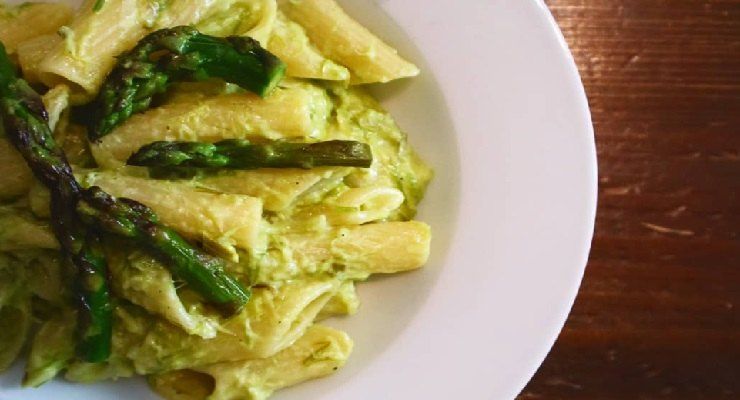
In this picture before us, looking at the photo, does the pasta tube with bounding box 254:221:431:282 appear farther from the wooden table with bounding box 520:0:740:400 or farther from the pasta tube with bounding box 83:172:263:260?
the wooden table with bounding box 520:0:740:400

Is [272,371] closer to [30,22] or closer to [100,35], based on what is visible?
[100,35]

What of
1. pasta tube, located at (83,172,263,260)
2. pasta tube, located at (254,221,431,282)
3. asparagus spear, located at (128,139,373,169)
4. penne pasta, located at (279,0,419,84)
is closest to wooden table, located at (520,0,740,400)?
pasta tube, located at (254,221,431,282)

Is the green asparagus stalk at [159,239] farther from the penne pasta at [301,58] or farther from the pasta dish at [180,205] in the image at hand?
the penne pasta at [301,58]

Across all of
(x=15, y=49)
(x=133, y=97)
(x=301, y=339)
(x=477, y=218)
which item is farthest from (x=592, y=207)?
(x=15, y=49)

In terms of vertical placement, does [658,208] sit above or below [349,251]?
below

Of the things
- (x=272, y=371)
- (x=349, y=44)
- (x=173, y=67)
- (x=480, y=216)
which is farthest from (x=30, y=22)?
(x=480, y=216)

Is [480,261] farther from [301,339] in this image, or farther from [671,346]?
[671,346]
